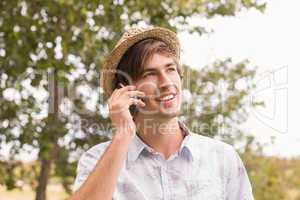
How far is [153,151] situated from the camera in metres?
2.31

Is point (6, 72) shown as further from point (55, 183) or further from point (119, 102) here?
point (119, 102)

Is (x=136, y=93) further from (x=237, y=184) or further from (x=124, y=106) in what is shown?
(x=237, y=184)

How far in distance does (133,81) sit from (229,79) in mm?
3507

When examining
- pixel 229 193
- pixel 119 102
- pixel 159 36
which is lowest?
pixel 229 193

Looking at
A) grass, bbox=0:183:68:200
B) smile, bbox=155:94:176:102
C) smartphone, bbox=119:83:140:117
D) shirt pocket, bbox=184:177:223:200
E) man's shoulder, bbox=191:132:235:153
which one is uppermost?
smile, bbox=155:94:176:102

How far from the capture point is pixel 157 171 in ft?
7.40

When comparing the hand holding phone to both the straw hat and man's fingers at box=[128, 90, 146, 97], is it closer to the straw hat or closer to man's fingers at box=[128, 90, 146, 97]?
man's fingers at box=[128, 90, 146, 97]

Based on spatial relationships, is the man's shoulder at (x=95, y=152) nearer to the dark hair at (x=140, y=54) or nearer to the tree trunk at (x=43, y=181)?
the dark hair at (x=140, y=54)

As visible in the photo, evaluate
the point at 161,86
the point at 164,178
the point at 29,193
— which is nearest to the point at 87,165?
the point at 164,178

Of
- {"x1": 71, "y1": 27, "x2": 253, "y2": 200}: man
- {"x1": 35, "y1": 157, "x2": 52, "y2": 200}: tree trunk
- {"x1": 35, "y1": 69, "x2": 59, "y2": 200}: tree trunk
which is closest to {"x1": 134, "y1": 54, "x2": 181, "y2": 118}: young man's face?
{"x1": 71, "y1": 27, "x2": 253, "y2": 200}: man

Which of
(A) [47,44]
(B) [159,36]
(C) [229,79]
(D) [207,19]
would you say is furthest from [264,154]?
(B) [159,36]

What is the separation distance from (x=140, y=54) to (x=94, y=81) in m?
2.84

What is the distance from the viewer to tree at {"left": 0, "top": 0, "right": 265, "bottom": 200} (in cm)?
443

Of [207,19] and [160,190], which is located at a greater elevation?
[207,19]
